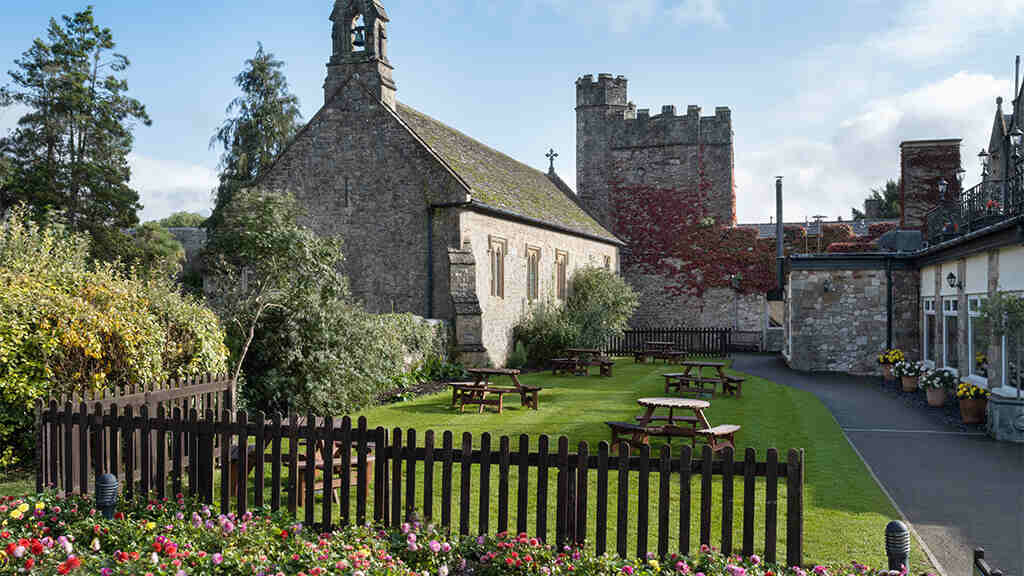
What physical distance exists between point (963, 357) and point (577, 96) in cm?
2669

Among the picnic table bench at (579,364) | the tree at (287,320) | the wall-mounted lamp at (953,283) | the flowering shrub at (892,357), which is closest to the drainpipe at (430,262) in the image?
the picnic table bench at (579,364)

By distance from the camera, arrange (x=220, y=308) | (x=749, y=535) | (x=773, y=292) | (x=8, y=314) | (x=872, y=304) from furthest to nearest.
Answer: (x=773, y=292), (x=872, y=304), (x=220, y=308), (x=8, y=314), (x=749, y=535)

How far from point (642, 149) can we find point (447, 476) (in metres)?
34.7

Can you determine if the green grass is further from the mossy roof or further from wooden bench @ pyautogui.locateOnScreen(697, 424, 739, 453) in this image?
the mossy roof

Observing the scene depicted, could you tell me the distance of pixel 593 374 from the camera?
2344 centimetres

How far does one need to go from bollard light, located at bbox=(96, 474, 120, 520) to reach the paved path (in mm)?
6976

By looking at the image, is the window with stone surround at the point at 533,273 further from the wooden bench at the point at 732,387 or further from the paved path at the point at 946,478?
the paved path at the point at 946,478

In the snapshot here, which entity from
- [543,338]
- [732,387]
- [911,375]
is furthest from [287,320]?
[911,375]

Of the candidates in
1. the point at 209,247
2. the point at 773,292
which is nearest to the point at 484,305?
the point at 209,247

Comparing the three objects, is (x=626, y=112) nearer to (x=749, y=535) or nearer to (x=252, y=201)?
(x=252, y=201)

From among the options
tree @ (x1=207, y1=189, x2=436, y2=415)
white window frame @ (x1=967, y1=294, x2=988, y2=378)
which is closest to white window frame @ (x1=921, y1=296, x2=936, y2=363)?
white window frame @ (x1=967, y1=294, x2=988, y2=378)

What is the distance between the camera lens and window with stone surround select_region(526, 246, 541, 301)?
27.5 meters

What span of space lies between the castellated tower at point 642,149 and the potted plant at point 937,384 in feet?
72.4

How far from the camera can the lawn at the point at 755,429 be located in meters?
7.14
